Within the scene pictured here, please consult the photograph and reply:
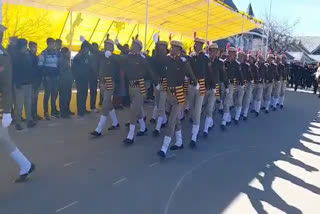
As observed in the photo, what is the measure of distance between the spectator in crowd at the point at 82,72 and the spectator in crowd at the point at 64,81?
205mm

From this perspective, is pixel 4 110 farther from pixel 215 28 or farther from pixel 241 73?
pixel 215 28

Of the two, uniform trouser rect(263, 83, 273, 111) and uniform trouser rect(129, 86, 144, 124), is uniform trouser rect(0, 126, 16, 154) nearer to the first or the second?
uniform trouser rect(129, 86, 144, 124)

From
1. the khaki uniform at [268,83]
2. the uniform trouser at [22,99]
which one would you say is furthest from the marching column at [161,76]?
the khaki uniform at [268,83]

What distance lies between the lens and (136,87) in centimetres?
711

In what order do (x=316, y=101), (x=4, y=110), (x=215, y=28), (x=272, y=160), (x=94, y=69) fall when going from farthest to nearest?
1. (x=215, y=28)
2. (x=316, y=101)
3. (x=94, y=69)
4. (x=272, y=160)
5. (x=4, y=110)

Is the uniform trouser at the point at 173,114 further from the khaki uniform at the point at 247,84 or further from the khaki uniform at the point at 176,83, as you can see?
the khaki uniform at the point at 247,84

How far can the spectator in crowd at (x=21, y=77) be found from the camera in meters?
7.51

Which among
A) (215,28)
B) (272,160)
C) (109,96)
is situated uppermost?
(215,28)

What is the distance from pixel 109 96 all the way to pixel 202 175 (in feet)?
9.26

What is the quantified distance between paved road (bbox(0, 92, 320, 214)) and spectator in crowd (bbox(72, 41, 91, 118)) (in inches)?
46.5

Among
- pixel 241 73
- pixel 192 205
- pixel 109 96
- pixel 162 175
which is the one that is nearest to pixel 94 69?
pixel 109 96

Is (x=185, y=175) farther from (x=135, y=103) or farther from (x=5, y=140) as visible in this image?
(x=5, y=140)

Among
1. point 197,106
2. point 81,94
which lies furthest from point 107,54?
point 81,94

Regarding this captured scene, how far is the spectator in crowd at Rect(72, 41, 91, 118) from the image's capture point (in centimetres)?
942
